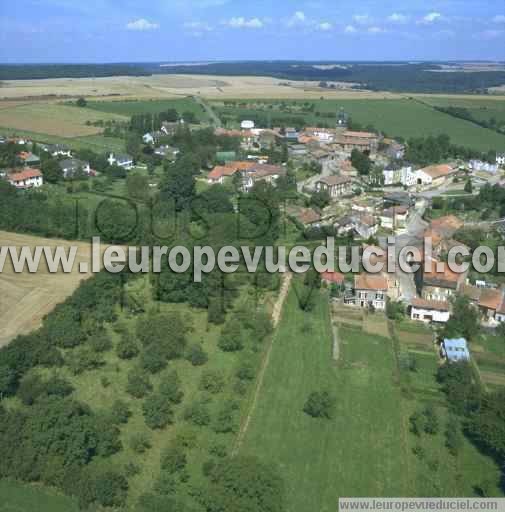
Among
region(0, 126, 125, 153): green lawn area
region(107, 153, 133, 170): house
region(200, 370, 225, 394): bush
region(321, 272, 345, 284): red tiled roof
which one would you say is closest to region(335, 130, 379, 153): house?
region(107, 153, 133, 170): house

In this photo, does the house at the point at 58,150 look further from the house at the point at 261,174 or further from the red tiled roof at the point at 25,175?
the house at the point at 261,174

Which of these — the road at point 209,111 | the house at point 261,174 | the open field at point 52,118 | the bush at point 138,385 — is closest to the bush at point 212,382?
the bush at point 138,385

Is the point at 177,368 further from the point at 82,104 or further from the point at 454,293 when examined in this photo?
the point at 82,104

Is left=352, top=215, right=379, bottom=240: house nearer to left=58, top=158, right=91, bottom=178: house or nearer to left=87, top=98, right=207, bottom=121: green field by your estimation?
left=58, top=158, right=91, bottom=178: house

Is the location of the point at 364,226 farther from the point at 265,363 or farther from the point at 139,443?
the point at 139,443

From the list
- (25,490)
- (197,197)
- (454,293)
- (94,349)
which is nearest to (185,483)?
(25,490)

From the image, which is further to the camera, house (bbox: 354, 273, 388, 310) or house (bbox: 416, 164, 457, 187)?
house (bbox: 416, 164, 457, 187)
